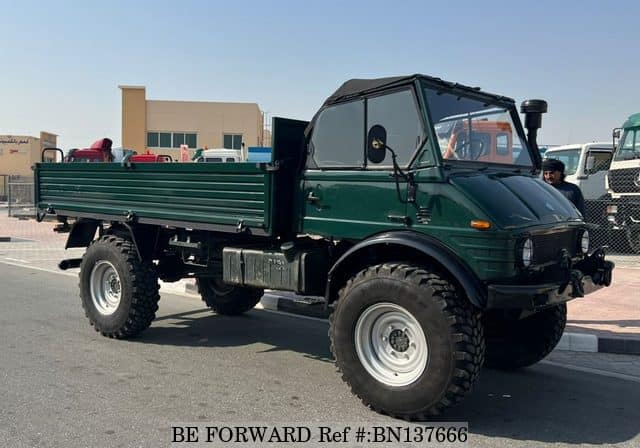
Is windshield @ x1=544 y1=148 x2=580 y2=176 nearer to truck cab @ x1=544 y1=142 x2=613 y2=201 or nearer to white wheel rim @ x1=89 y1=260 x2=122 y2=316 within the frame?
truck cab @ x1=544 y1=142 x2=613 y2=201

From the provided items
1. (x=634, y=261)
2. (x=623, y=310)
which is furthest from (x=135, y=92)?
(x=623, y=310)

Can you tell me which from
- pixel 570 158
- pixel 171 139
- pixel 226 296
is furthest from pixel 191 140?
pixel 226 296

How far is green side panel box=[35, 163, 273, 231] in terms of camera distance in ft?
17.0

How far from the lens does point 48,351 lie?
5793mm

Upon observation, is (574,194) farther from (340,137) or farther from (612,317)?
(340,137)

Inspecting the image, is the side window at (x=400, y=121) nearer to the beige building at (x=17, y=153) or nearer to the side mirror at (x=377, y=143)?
the side mirror at (x=377, y=143)

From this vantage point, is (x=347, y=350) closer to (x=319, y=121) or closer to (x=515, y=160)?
(x=319, y=121)

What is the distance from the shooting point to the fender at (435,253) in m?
3.93

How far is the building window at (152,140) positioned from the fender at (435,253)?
3950cm

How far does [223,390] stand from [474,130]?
2.94m

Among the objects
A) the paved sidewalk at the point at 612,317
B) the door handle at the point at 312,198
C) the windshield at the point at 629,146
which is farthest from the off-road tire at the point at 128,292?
the windshield at the point at 629,146

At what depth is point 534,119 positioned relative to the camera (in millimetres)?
5445

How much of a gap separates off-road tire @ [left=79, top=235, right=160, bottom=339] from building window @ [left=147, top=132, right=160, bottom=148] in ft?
121

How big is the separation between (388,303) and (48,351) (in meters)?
3.57
